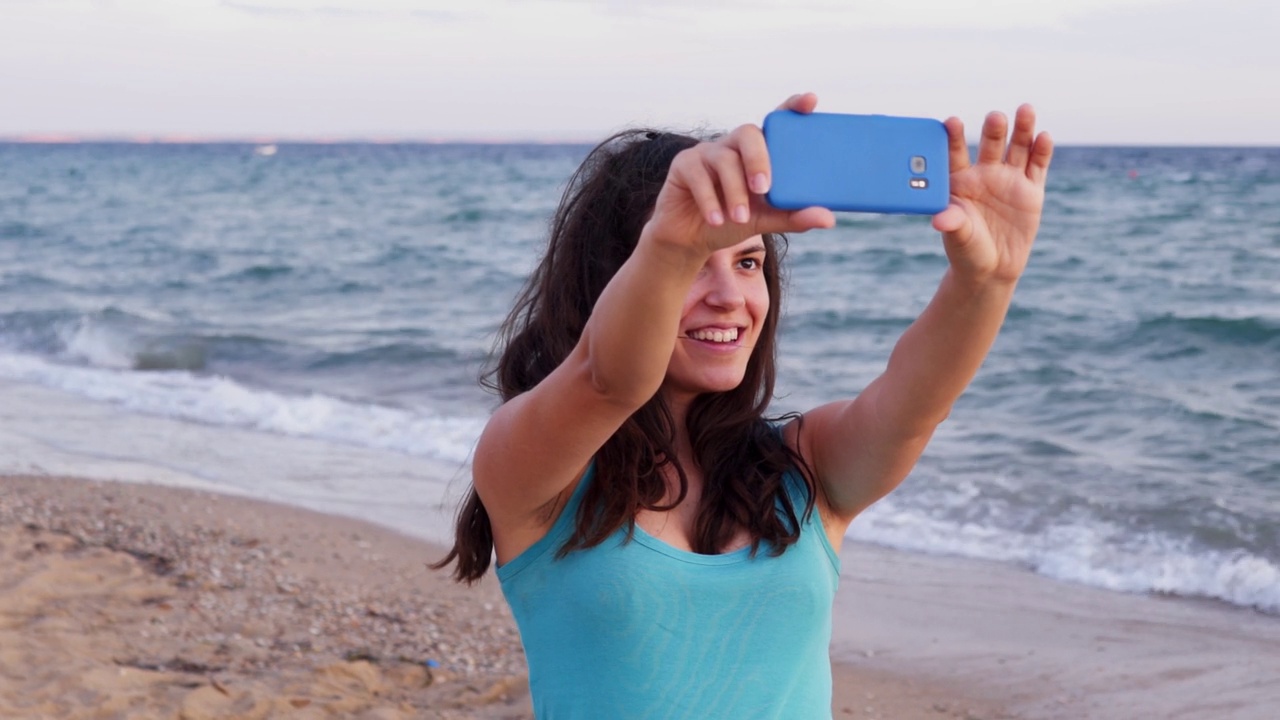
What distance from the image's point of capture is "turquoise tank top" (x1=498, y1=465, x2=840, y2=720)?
189cm

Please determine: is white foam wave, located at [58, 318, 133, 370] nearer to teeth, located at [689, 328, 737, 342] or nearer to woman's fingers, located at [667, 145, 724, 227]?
teeth, located at [689, 328, 737, 342]

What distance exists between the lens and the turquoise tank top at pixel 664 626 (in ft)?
6.20

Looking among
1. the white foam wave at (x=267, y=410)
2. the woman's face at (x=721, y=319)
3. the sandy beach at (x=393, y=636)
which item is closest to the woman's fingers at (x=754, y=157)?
the woman's face at (x=721, y=319)

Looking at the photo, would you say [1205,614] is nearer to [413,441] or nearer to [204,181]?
[413,441]

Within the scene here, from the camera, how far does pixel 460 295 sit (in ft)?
59.7

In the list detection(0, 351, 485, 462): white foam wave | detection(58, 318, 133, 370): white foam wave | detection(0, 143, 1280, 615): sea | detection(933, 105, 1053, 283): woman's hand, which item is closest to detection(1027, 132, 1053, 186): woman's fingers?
detection(933, 105, 1053, 283): woman's hand

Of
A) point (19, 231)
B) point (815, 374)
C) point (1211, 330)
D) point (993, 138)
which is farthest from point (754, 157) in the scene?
point (19, 231)

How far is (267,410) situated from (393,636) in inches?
219

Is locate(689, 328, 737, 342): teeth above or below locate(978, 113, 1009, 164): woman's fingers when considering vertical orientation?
below

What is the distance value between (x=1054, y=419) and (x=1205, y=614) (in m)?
3.95

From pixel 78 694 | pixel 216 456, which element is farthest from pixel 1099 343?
pixel 78 694

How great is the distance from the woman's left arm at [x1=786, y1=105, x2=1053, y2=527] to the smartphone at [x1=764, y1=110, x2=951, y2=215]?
0.19 feet

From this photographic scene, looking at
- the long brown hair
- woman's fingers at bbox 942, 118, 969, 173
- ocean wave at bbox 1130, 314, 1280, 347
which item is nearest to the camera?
woman's fingers at bbox 942, 118, 969, 173

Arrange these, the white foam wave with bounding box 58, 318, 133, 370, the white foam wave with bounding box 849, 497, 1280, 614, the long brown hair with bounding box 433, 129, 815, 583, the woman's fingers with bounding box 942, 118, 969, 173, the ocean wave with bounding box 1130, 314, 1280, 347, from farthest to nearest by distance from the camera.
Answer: the white foam wave with bounding box 58, 318, 133, 370
the ocean wave with bounding box 1130, 314, 1280, 347
the white foam wave with bounding box 849, 497, 1280, 614
the long brown hair with bounding box 433, 129, 815, 583
the woman's fingers with bounding box 942, 118, 969, 173
